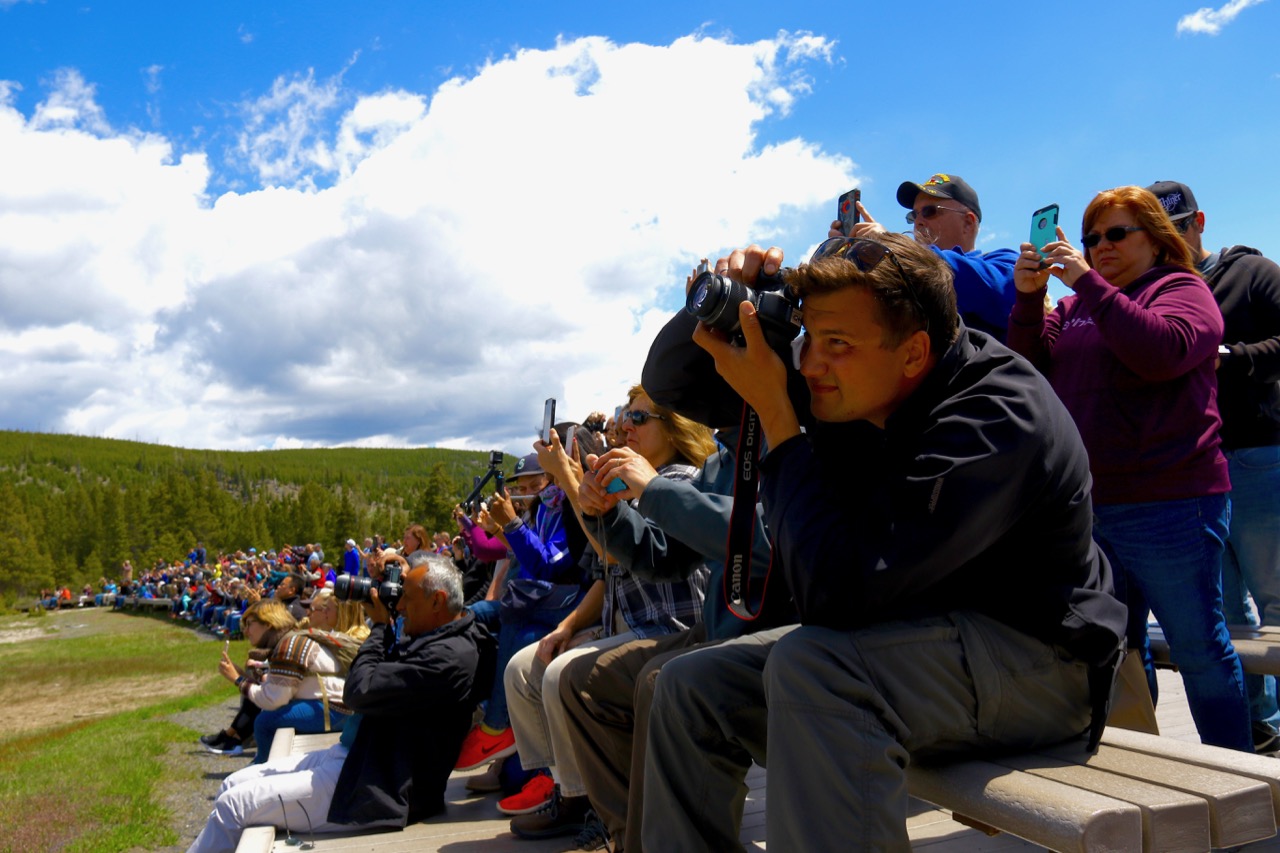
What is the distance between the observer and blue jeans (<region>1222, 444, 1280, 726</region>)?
327 centimetres

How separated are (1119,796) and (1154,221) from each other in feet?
7.11

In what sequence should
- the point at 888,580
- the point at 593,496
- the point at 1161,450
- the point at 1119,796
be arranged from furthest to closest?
the point at 593,496 → the point at 1161,450 → the point at 888,580 → the point at 1119,796

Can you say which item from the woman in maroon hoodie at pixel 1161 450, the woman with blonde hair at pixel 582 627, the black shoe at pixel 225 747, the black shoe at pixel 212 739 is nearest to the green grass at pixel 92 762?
the black shoe at pixel 212 739

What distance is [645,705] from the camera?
2699 millimetres

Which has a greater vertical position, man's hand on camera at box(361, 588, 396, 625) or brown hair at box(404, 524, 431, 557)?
brown hair at box(404, 524, 431, 557)

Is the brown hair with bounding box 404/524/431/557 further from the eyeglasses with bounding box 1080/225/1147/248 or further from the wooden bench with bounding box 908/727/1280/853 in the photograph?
the wooden bench with bounding box 908/727/1280/853

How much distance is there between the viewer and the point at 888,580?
5.80 ft

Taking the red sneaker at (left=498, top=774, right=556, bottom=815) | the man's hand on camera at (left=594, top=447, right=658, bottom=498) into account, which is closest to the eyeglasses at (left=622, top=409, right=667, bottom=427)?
the man's hand on camera at (left=594, top=447, right=658, bottom=498)

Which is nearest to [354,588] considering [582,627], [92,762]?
[582,627]

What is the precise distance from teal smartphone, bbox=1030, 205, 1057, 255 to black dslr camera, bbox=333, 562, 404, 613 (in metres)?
3.19

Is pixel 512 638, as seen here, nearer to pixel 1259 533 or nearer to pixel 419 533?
pixel 1259 533

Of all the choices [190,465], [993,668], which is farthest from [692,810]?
[190,465]

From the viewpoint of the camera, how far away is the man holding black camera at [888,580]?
5.61 ft

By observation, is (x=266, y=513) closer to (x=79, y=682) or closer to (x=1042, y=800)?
(x=79, y=682)
